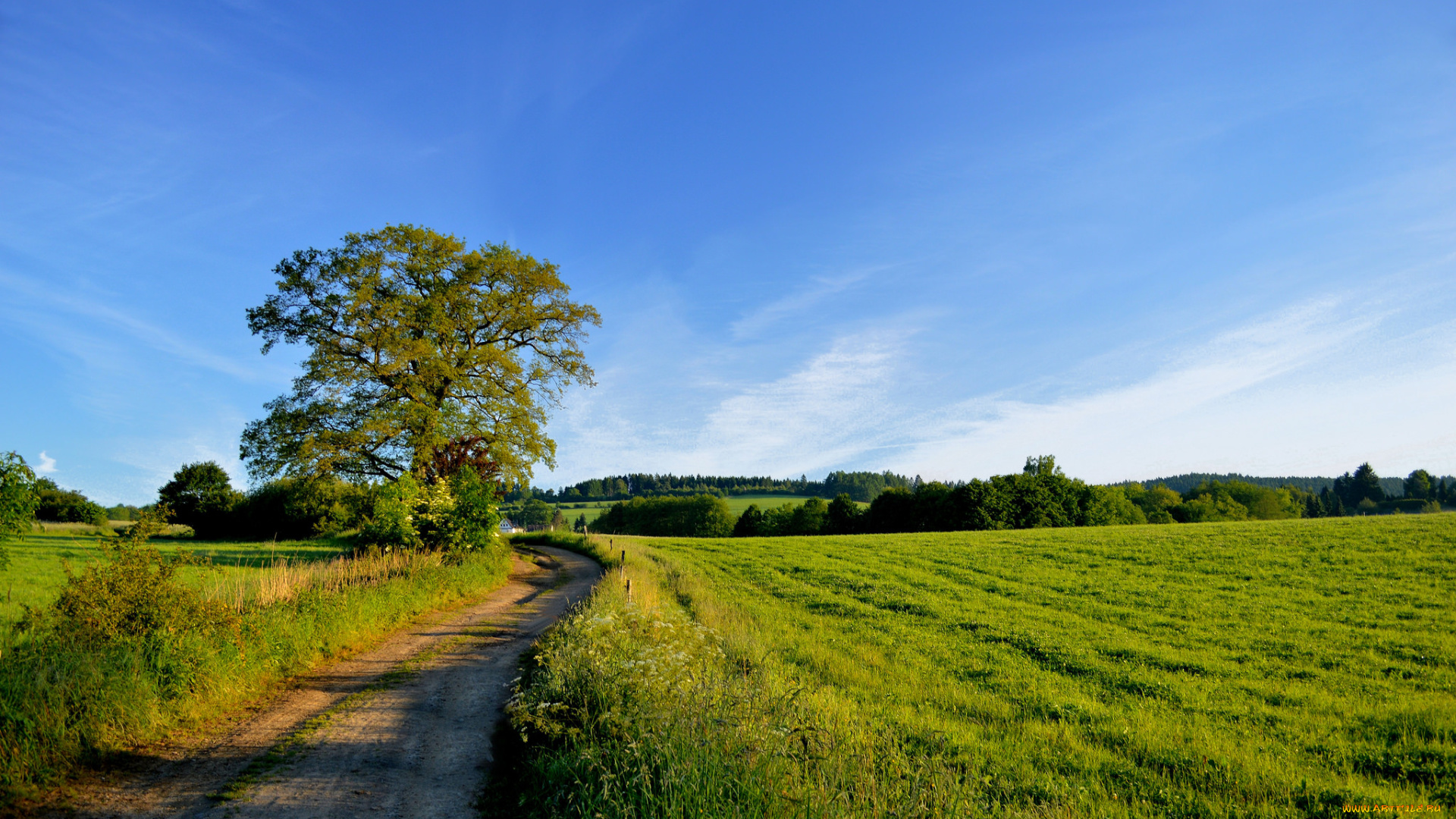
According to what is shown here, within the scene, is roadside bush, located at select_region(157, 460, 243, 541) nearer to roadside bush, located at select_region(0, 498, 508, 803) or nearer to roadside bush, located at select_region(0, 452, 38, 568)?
roadside bush, located at select_region(0, 452, 38, 568)

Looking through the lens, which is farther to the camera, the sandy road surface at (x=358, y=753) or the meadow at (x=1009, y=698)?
the sandy road surface at (x=358, y=753)

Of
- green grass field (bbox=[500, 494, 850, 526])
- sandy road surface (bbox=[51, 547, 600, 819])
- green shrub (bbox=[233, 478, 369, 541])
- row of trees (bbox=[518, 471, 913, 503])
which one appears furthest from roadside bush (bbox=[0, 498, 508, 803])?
row of trees (bbox=[518, 471, 913, 503])

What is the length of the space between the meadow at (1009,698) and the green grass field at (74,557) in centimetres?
779

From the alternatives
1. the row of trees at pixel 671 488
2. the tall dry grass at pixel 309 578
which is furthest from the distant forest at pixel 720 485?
the tall dry grass at pixel 309 578

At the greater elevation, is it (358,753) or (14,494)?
(14,494)

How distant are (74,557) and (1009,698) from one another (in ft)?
115

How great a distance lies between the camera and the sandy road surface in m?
6.03

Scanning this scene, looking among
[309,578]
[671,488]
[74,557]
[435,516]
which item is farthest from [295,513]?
[671,488]

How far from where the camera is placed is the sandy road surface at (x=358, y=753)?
6.03 meters

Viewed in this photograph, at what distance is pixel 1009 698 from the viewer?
9.74 metres

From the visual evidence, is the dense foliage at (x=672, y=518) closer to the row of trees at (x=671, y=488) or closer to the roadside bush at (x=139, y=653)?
the row of trees at (x=671, y=488)

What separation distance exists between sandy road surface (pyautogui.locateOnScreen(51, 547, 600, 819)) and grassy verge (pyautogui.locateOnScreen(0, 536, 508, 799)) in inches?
19.6

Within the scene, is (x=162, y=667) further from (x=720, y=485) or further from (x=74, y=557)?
(x=720, y=485)

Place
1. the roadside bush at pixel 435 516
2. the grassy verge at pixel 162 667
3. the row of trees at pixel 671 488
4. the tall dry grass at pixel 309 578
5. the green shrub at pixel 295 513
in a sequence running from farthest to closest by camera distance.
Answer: the row of trees at pixel 671 488 → the green shrub at pixel 295 513 → the roadside bush at pixel 435 516 → the tall dry grass at pixel 309 578 → the grassy verge at pixel 162 667
